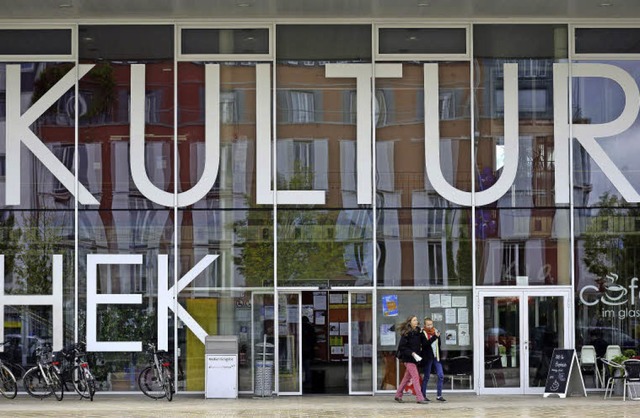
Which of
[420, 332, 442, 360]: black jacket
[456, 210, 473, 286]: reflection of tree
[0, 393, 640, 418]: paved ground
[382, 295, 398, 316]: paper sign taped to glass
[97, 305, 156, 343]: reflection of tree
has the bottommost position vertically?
[0, 393, 640, 418]: paved ground

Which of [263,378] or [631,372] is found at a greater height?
[631,372]

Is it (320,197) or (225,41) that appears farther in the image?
(225,41)

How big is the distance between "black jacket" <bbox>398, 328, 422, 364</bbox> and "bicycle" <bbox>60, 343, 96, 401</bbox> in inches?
223

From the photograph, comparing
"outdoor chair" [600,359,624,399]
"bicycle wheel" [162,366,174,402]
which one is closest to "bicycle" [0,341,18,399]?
"bicycle wheel" [162,366,174,402]

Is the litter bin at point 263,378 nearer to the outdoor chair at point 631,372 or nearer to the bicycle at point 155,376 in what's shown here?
the bicycle at point 155,376

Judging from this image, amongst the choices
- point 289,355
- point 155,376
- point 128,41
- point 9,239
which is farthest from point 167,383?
point 128,41

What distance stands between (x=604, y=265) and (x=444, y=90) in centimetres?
456

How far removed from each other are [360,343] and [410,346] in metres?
1.68

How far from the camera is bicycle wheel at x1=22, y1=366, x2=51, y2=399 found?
21.8 m

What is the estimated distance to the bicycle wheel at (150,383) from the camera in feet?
71.9

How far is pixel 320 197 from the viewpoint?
22.6 m

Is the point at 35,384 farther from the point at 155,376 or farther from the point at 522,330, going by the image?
the point at 522,330

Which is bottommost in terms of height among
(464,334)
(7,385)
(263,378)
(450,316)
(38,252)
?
(7,385)

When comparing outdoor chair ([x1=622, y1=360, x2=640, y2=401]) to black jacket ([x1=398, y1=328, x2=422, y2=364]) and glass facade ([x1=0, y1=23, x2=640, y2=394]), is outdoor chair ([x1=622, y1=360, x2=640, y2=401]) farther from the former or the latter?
black jacket ([x1=398, y1=328, x2=422, y2=364])
